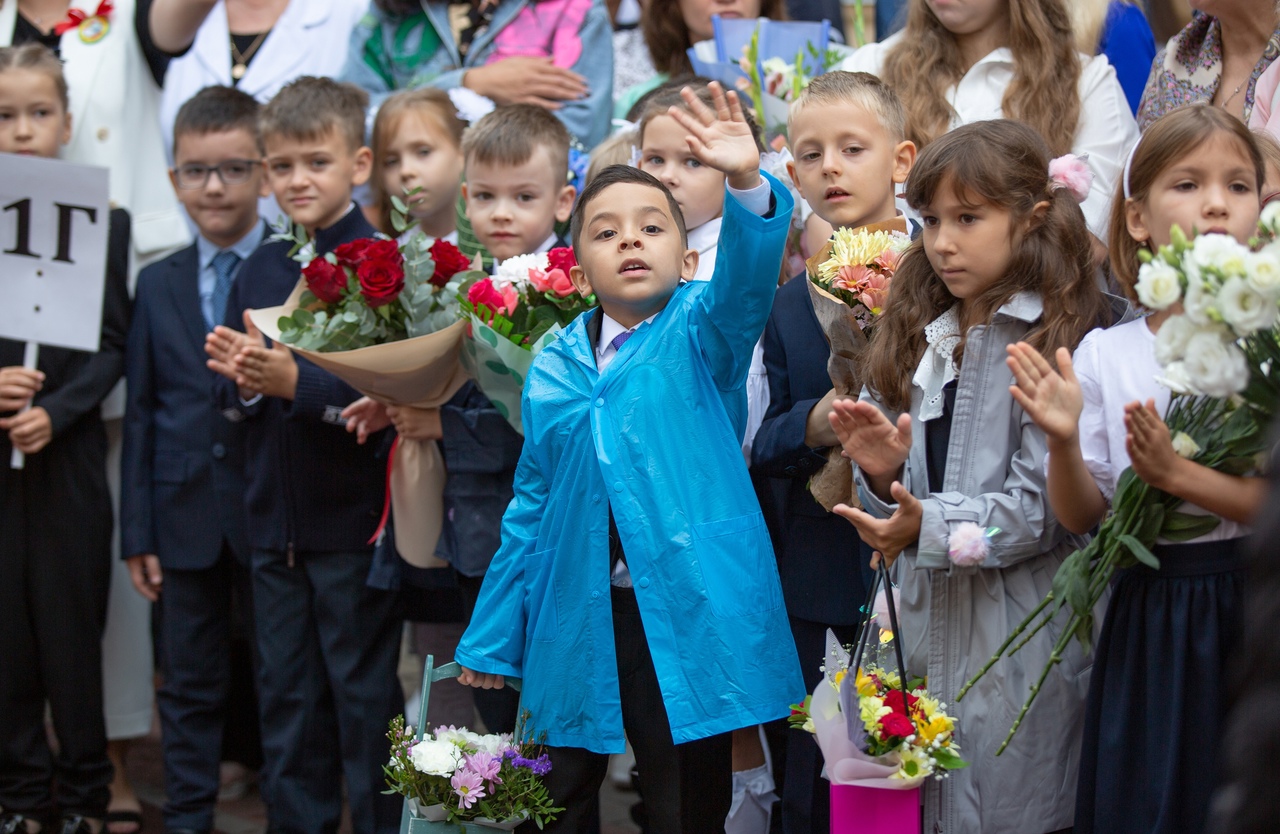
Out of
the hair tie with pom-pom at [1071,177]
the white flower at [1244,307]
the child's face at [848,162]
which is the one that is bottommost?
the white flower at [1244,307]

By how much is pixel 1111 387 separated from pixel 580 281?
1.42m

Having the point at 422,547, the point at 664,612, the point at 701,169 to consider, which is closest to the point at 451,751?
the point at 664,612

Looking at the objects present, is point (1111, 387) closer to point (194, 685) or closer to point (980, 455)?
point (980, 455)

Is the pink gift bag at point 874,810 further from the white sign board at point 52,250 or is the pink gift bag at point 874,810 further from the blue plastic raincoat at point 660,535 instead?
the white sign board at point 52,250

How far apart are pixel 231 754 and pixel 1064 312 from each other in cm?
391

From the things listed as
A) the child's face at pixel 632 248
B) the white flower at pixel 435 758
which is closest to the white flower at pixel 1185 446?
the child's face at pixel 632 248

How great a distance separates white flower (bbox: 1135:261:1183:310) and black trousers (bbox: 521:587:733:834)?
4.43 ft

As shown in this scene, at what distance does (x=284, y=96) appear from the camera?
194 inches

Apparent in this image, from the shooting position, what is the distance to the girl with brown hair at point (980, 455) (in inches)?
117

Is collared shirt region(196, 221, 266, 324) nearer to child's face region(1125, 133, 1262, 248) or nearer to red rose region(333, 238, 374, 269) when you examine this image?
red rose region(333, 238, 374, 269)

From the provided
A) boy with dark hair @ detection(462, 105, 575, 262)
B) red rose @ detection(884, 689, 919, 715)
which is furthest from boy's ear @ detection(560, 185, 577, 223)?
red rose @ detection(884, 689, 919, 715)

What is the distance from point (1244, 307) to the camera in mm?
2328

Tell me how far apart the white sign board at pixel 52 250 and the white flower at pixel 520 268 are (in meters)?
1.76

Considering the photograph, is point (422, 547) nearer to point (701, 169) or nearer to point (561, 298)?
point (561, 298)
